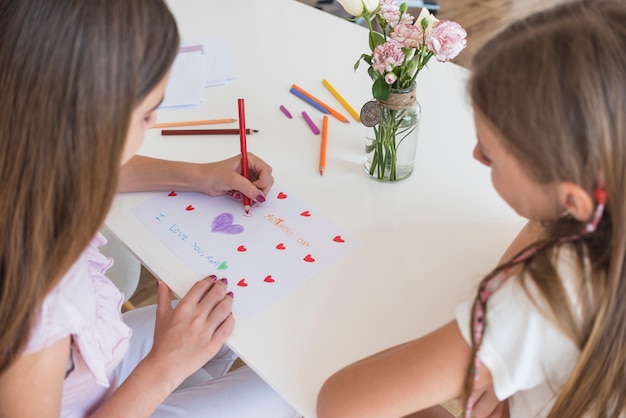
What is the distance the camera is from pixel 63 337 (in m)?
0.69

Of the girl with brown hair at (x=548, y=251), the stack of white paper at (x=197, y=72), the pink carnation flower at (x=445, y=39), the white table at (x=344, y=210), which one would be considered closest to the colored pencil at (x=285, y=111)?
the white table at (x=344, y=210)

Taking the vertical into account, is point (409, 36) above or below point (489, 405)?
above

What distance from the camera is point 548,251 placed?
662 mm

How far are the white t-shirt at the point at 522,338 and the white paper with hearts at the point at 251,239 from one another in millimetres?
290

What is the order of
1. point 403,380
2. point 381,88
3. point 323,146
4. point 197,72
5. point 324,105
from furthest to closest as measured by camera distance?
point 197,72 → point 324,105 → point 323,146 → point 381,88 → point 403,380

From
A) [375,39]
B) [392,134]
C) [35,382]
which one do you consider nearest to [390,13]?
[375,39]

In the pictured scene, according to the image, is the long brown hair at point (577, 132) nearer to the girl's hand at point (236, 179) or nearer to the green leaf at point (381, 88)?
the green leaf at point (381, 88)

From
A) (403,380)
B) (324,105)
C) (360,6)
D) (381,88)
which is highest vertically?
(360,6)

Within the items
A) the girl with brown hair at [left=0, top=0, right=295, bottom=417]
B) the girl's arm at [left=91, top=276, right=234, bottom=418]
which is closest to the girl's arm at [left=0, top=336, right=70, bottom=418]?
the girl with brown hair at [left=0, top=0, right=295, bottom=417]

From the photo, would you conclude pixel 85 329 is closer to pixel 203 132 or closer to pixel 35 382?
pixel 35 382

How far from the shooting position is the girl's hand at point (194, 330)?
0.83 metres

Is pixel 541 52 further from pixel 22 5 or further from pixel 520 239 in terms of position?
pixel 22 5

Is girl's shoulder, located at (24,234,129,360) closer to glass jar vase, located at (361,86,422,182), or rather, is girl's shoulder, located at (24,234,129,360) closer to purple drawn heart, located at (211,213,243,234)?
purple drawn heart, located at (211,213,243,234)

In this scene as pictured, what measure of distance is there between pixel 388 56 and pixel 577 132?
0.37 m
